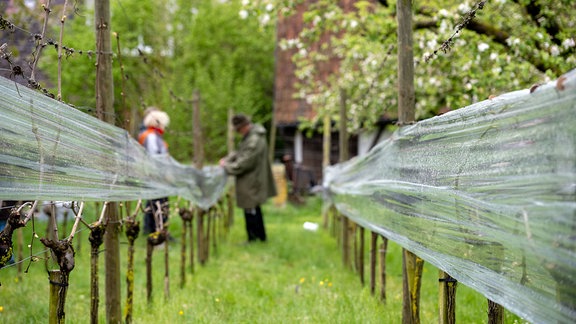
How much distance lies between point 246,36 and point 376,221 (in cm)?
2662

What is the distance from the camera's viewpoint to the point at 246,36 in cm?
2978

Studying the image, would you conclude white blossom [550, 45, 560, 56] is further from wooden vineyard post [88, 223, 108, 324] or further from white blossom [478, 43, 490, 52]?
wooden vineyard post [88, 223, 108, 324]

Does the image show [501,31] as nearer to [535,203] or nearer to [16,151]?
[535,203]

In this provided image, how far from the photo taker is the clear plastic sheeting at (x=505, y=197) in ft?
5.62

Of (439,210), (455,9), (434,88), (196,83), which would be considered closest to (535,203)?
Result: (439,210)

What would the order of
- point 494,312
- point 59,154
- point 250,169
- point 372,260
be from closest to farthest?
1. point 494,312
2. point 59,154
3. point 372,260
4. point 250,169

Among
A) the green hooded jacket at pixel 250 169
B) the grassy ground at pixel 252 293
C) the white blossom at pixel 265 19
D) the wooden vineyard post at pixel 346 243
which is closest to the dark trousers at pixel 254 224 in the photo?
the green hooded jacket at pixel 250 169

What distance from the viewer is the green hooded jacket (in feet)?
27.0

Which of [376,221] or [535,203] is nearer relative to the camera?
[535,203]

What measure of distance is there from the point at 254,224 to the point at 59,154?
19.1ft

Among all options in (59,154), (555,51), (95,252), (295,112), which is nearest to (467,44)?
(555,51)

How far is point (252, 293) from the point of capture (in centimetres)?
517

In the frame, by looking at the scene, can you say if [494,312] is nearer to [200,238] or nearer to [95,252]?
[95,252]

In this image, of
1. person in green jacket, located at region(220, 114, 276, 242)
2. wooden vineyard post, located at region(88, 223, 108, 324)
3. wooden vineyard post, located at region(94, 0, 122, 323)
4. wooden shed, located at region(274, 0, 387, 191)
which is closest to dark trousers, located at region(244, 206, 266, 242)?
person in green jacket, located at region(220, 114, 276, 242)
